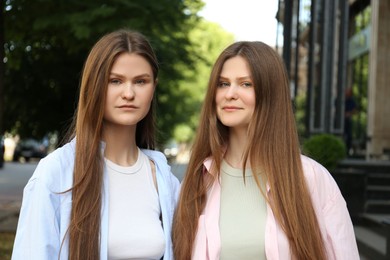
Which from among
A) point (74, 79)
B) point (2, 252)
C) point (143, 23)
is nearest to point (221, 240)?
point (2, 252)

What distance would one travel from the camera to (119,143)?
3.26 meters

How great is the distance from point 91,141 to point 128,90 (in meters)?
0.27

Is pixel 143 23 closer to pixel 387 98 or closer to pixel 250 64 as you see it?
pixel 250 64

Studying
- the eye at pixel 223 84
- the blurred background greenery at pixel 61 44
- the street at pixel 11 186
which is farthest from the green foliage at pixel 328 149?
the eye at pixel 223 84

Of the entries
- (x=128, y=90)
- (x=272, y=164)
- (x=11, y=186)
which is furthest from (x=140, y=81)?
(x=11, y=186)

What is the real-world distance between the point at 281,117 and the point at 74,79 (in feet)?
52.1

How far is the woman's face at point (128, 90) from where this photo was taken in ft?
10.2

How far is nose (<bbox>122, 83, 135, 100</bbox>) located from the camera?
309 cm

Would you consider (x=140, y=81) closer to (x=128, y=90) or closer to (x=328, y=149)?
(x=128, y=90)

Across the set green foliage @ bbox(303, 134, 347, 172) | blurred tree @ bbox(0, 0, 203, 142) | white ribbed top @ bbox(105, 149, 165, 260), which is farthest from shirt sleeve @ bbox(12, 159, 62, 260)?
green foliage @ bbox(303, 134, 347, 172)

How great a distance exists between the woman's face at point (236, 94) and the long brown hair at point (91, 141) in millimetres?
357

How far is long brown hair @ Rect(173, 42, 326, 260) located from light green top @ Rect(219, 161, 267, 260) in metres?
0.07

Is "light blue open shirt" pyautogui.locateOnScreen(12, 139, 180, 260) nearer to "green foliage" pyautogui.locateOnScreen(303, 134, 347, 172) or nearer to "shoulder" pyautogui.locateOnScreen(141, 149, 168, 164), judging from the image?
"shoulder" pyautogui.locateOnScreen(141, 149, 168, 164)

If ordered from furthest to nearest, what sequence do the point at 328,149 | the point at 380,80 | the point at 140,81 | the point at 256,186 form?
the point at 380,80
the point at 328,149
the point at 256,186
the point at 140,81
